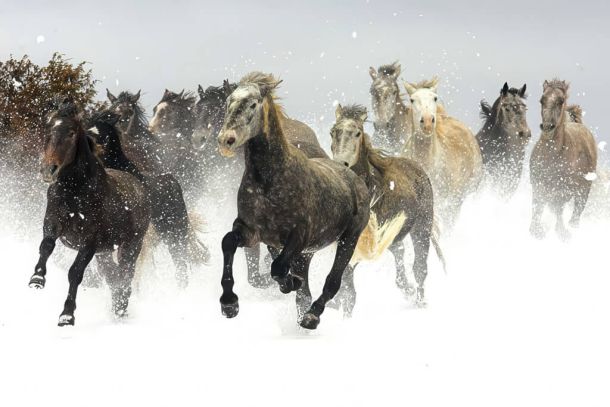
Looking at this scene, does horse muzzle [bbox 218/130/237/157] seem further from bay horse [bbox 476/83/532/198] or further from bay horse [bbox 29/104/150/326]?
bay horse [bbox 476/83/532/198]

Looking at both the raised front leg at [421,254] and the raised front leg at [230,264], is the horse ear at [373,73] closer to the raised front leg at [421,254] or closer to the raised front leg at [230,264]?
the raised front leg at [421,254]

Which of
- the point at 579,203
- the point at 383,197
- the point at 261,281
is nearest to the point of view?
the point at 261,281

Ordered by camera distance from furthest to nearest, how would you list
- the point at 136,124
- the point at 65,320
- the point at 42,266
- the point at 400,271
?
the point at 136,124, the point at 400,271, the point at 65,320, the point at 42,266

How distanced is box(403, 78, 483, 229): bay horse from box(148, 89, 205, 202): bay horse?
122 inches

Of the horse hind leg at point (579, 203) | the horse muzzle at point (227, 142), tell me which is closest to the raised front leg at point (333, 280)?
the horse muzzle at point (227, 142)

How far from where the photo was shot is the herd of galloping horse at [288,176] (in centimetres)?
881

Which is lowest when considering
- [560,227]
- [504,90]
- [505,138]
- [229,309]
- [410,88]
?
[229,309]

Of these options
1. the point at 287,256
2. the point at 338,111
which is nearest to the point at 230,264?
the point at 287,256

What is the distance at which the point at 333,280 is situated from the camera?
979 centimetres

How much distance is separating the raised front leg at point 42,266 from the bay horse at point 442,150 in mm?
6464

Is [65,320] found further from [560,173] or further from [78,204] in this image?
[560,173]

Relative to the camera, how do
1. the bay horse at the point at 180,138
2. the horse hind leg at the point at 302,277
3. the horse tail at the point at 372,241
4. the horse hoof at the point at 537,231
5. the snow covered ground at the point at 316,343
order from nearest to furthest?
1. the snow covered ground at the point at 316,343
2. the horse hind leg at the point at 302,277
3. the horse tail at the point at 372,241
4. the bay horse at the point at 180,138
5. the horse hoof at the point at 537,231

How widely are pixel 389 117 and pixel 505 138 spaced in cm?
287

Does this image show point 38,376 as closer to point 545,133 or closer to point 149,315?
point 149,315
